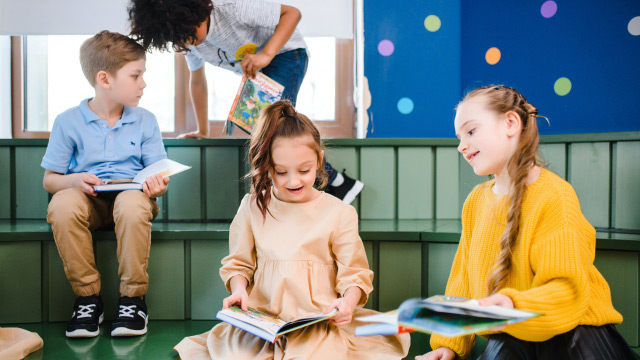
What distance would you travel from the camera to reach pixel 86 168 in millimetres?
1690

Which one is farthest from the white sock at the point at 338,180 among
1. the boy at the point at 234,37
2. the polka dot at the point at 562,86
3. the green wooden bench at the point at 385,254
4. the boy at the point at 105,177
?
the polka dot at the point at 562,86

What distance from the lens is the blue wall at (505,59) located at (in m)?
2.02

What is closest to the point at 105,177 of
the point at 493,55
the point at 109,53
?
the point at 109,53

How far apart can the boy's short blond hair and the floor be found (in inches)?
32.7

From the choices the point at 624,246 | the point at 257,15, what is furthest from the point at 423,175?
the point at 257,15

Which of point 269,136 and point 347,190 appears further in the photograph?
point 347,190

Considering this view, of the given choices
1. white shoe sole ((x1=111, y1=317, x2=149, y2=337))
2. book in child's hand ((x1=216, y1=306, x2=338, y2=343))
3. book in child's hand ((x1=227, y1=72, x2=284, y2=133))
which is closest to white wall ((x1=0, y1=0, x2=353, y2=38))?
book in child's hand ((x1=227, y1=72, x2=284, y2=133))

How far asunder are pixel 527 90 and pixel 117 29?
73.8 inches

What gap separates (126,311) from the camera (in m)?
1.45

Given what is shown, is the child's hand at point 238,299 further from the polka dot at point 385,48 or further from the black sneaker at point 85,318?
the polka dot at point 385,48

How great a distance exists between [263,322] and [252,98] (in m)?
0.95

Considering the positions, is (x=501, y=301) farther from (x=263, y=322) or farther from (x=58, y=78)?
(x=58, y=78)

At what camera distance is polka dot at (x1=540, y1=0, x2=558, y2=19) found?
7.00 ft

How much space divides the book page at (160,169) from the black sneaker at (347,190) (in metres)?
Result: 0.57
